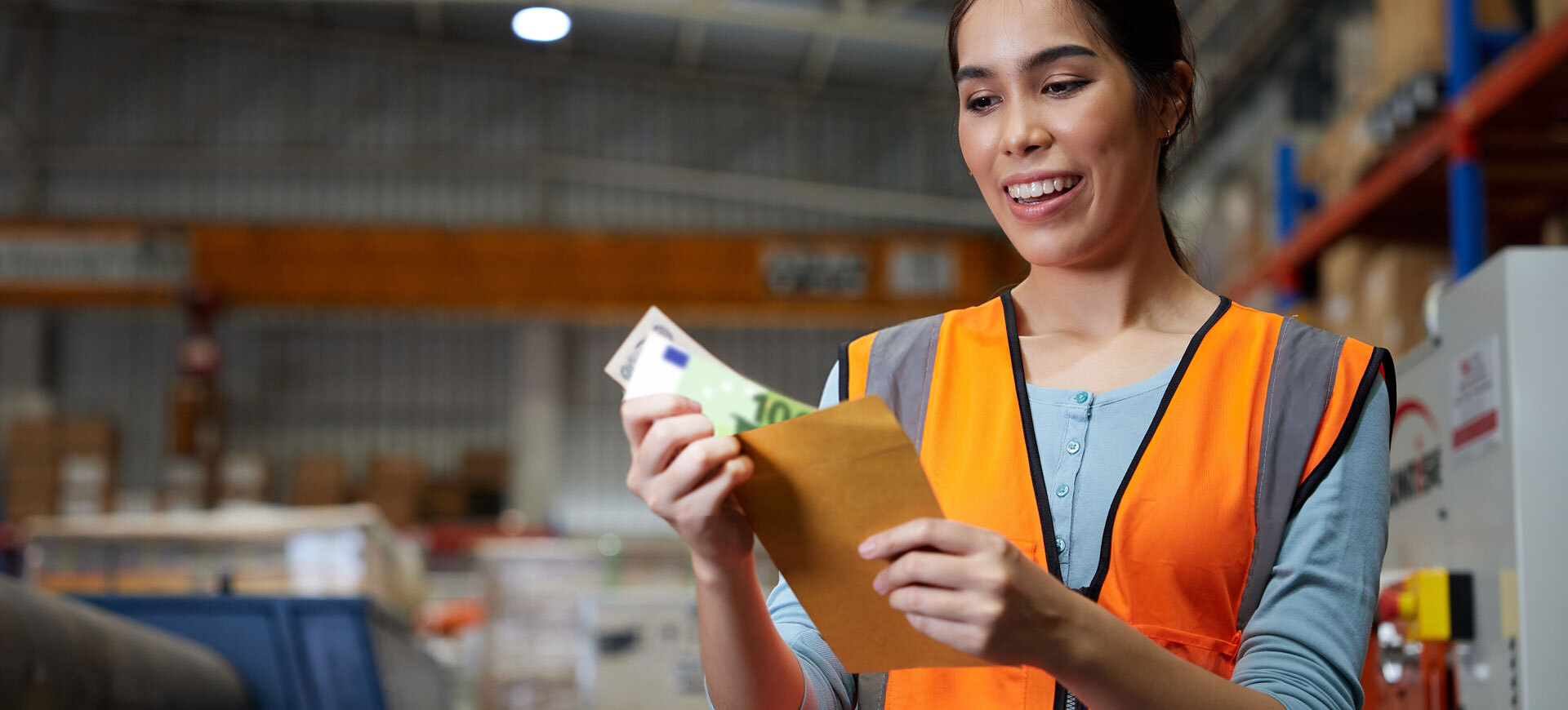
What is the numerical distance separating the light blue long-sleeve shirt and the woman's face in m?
0.15

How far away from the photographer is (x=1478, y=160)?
14.7 ft

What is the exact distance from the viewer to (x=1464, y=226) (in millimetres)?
4391

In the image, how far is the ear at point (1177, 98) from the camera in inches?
51.4

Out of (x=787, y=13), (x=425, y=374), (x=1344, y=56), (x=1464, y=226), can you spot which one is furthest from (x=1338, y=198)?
(x=425, y=374)

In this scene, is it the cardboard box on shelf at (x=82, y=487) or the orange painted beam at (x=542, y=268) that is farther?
the cardboard box on shelf at (x=82, y=487)

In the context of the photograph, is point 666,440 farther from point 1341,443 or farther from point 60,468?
point 60,468

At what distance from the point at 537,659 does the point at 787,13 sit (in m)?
6.12

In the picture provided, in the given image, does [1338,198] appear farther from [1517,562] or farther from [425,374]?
[425,374]

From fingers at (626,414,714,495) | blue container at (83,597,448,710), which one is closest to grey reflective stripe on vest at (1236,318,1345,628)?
fingers at (626,414,714,495)

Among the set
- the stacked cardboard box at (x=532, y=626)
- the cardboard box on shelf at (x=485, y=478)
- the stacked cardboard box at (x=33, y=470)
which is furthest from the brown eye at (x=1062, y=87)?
the stacked cardboard box at (x=33, y=470)

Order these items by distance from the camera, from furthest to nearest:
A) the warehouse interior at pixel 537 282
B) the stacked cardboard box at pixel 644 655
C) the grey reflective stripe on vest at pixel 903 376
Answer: the stacked cardboard box at pixel 644 655 < the warehouse interior at pixel 537 282 < the grey reflective stripe on vest at pixel 903 376

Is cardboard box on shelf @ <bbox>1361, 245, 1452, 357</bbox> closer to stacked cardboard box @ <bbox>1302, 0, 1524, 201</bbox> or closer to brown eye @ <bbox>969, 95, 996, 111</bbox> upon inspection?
stacked cardboard box @ <bbox>1302, 0, 1524, 201</bbox>

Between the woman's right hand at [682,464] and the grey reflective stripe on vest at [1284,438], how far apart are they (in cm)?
45

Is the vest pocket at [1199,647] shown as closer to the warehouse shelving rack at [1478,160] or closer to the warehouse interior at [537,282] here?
the warehouse interior at [537,282]
